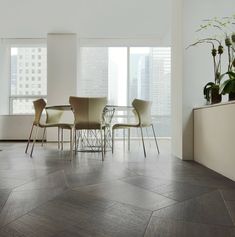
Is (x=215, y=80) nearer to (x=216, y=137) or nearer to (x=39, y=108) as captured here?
(x=216, y=137)

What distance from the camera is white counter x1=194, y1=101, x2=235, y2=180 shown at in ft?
7.97

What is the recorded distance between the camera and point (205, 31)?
3578 mm

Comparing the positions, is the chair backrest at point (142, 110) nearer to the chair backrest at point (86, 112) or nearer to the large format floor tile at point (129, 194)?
the chair backrest at point (86, 112)

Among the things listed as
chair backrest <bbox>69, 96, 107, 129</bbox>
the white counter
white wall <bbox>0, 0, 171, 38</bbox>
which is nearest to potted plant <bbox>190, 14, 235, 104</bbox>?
the white counter

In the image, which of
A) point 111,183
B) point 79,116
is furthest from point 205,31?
point 111,183

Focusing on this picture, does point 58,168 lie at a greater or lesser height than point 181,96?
lesser

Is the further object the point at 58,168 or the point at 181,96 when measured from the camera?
the point at 181,96

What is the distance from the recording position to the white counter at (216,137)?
7.97 feet

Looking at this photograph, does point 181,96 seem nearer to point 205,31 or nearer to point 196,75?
point 196,75

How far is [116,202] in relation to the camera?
171 cm

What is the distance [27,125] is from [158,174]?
17.0ft

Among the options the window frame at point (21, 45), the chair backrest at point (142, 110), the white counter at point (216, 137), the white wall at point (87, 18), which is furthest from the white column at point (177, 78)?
the window frame at point (21, 45)

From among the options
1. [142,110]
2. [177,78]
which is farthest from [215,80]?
[142,110]

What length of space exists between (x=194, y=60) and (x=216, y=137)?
48.5 inches
